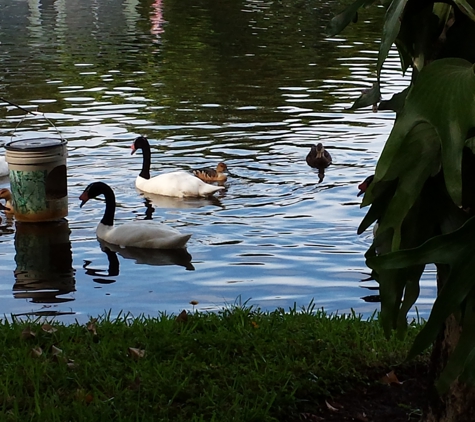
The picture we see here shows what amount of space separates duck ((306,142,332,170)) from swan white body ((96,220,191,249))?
4056 mm

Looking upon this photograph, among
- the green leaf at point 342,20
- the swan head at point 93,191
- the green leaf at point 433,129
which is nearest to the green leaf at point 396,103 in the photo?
the green leaf at point 342,20

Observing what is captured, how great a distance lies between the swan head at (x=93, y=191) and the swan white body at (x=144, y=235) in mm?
668

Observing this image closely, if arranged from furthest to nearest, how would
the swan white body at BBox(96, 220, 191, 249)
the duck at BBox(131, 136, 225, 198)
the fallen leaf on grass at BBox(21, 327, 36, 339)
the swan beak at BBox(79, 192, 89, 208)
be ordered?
the duck at BBox(131, 136, 225, 198) → the swan beak at BBox(79, 192, 89, 208) → the swan white body at BBox(96, 220, 191, 249) → the fallen leaf on grass at BBox(21, 327, 36, 339)

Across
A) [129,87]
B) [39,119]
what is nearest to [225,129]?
[39,119]

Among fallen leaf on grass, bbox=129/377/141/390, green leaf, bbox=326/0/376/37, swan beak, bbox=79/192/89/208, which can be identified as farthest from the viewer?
swan beak, bbox=79/192/89/208

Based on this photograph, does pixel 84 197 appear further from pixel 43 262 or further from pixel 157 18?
pixel 157 18

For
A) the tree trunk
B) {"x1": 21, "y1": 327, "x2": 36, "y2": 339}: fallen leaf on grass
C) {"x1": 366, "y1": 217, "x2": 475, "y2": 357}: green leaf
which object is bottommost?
{"x1": 21, "y1": 327, "x2": 36, "y2": 339}: fallen leaf on grass

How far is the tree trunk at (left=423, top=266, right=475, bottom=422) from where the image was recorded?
15.2 feet

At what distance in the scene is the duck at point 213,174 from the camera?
13.8 meters

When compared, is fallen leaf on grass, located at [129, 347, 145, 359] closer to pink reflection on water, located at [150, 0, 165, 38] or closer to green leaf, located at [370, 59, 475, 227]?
green leaf, located at [370, 59, 475, 227]

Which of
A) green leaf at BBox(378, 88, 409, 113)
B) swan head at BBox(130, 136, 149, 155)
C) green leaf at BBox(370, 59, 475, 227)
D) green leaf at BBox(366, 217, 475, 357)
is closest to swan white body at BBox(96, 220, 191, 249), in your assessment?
swan head at BBox(130, 136, 149, 155)

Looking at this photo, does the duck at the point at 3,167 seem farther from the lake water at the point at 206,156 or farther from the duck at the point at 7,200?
the duck at the point at 7,200

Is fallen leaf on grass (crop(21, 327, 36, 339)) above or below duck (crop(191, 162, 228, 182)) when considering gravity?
above

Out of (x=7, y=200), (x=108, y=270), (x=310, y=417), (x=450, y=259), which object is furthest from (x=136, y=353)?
(x=7, y=200)
